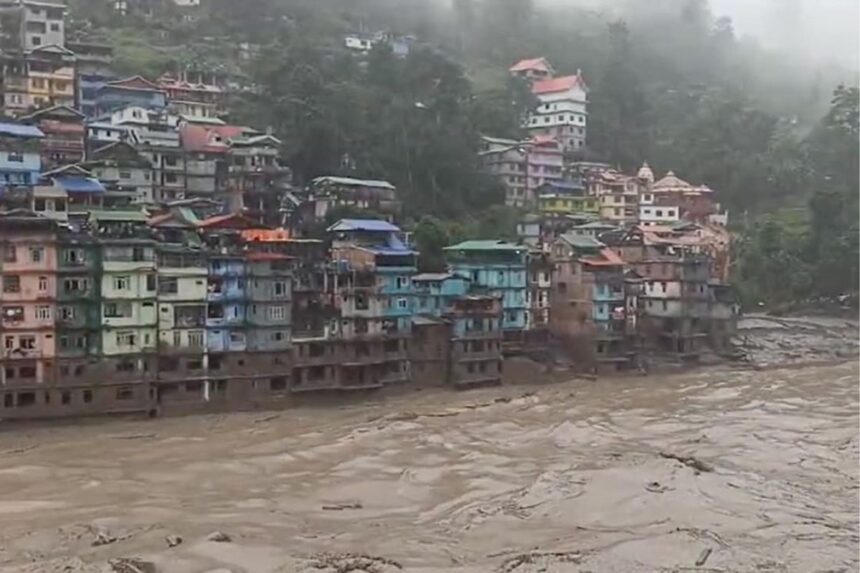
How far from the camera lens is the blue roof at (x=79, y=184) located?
1187 inches

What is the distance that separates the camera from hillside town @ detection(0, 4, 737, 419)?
80.4 feet

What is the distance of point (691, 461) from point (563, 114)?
39724 millimetres

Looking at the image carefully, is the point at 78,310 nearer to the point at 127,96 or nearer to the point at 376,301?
the point at 376,301

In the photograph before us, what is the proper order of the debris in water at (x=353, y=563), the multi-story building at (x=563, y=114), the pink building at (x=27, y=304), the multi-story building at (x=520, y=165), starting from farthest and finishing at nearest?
1. the multi-story building at (x=563, y=114)
2. the multi-story building at (x=520, y=165)
3. the pink building at (x=27, y=304)
4. the debris in water at (x=353, y=563)

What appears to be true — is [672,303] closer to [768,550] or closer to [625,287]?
[625,287]

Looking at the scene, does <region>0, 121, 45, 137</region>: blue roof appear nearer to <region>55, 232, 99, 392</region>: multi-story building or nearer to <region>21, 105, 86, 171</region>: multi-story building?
<region>21, 105, 86, 171</region>: multi-story building

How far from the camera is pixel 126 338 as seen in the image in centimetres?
2492

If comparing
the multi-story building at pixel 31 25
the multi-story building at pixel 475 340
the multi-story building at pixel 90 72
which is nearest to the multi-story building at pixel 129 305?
the multi-story building at pixel 475 340

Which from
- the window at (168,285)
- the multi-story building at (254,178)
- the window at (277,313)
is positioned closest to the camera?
the window at (168,285)

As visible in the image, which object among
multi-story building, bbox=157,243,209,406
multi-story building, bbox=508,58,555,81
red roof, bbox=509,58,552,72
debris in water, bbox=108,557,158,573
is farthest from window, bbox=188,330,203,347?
red roof, bbox=509,58,552,72

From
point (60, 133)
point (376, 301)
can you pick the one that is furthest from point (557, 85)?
point (376, 301)

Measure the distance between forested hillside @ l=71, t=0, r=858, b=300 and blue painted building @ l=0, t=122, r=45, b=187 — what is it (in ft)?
35.7

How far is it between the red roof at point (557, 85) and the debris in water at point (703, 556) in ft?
151

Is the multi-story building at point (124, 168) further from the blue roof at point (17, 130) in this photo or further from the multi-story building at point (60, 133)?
the blue roof at point (17, 130)
